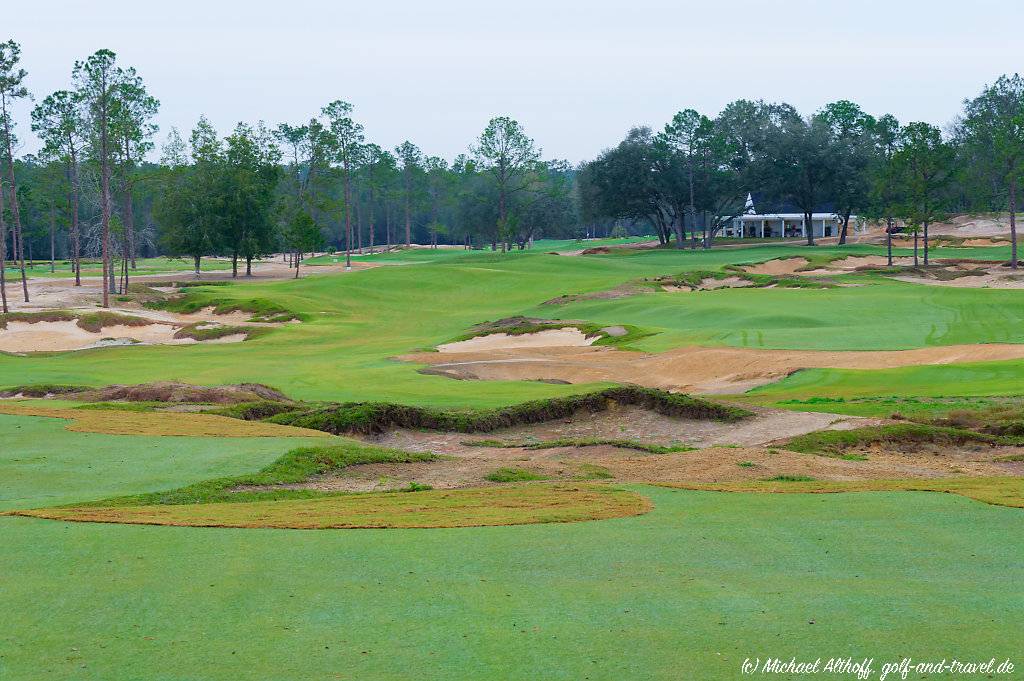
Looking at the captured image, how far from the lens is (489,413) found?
2327 centimetres

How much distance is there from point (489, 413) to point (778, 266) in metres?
64.2

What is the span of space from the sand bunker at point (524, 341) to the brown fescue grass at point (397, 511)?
29.0 m

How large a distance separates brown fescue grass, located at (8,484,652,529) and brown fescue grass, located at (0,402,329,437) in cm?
612

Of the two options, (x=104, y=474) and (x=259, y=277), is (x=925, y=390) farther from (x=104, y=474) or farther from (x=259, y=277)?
(x=259, y=277)

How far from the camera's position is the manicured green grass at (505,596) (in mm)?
6871

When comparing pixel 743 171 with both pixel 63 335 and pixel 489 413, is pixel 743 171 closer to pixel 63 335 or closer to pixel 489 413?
pixel 63 335

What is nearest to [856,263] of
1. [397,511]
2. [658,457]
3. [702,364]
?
[702,364]

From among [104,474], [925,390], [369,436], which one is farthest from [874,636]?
[925,390]

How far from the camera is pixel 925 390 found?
2627cm

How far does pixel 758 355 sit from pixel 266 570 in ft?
86.3

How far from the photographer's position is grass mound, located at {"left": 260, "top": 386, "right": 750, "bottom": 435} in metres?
21.9

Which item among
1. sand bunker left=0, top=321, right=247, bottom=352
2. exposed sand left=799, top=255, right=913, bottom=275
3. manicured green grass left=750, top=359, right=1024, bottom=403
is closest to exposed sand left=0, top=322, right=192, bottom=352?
sand bunker left=0, top=321, right=247, bottom=352

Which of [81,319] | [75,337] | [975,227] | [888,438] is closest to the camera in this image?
[888,438]

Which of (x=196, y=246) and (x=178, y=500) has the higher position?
(x=196, y=246)
